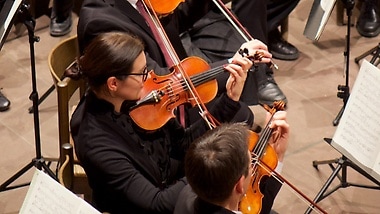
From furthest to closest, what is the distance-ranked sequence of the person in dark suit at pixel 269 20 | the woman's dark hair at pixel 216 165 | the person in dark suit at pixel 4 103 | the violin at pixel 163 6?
the person in dark suit at pixel 4 103, the person in dark suit at pixel 269 20, the violin at pixel 163 6, the woman's dark hair at pixel 216 165

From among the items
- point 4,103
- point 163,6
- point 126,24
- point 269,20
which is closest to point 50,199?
point 126,24

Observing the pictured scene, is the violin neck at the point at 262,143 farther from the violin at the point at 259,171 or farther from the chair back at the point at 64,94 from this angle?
the chair back at the point at 64,94

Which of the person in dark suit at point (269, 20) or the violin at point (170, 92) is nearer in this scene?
the violin at point (170, 92)

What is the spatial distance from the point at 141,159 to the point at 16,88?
1748mm

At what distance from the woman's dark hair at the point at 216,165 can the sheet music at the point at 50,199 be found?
0.31 metres

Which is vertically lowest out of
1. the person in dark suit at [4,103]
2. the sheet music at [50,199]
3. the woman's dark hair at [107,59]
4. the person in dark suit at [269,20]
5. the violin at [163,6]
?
the person in dark suit at [4,103]

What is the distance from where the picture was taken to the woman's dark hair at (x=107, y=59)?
91.0 inches

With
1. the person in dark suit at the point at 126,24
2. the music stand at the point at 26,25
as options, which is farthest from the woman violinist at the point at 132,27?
the music stand at the point at 26,25

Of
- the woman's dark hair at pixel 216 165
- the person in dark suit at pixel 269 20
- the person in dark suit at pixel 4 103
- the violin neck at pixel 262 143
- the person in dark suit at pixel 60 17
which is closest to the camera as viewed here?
the woman's dark hair at pixel 216 165

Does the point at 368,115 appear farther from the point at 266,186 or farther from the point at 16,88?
the point at 16,88

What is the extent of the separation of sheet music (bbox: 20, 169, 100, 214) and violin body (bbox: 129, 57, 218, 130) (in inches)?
17.4

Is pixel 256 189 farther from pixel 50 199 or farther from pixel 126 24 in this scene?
pixel 126 24

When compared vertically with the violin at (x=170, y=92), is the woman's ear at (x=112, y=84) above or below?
above

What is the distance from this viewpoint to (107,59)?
232 cm
